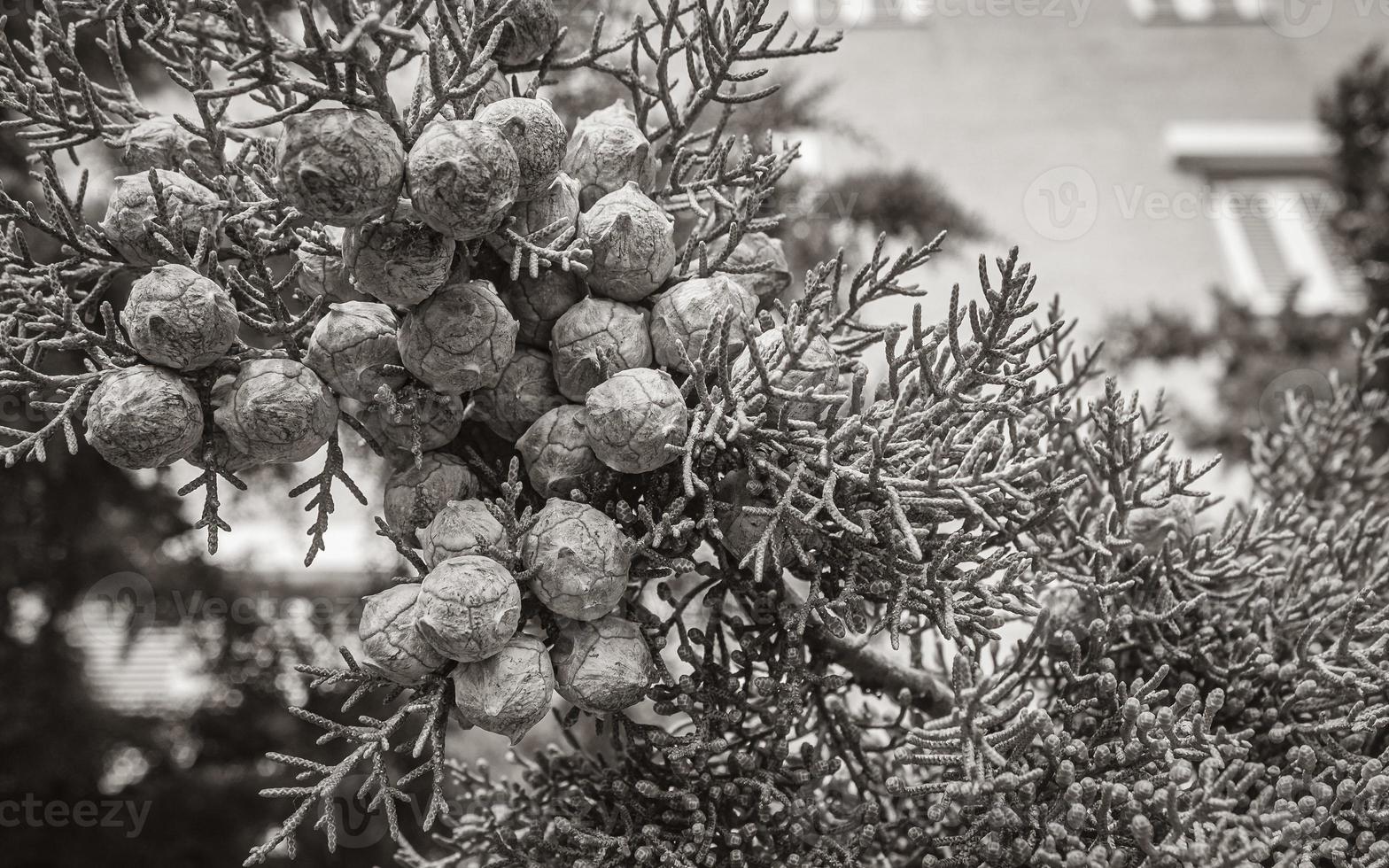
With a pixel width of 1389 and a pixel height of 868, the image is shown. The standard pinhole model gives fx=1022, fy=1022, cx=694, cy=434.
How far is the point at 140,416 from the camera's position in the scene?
2.42 feet

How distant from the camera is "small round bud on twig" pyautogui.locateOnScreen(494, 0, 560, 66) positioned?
875mm

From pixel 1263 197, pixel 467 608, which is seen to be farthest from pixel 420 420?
→ pixel 1263 197

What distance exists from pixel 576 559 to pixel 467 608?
9 centimetres

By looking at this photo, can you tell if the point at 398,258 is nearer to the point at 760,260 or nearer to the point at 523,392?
the point at 523,392

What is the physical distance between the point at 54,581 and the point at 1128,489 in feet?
8.14

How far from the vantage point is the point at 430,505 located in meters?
0.83

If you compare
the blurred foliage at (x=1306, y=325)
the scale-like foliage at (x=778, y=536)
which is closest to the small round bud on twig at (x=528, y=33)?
the scale-like foliage at (x=778, y=536)

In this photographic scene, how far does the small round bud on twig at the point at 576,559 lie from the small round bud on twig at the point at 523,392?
93 millimetres

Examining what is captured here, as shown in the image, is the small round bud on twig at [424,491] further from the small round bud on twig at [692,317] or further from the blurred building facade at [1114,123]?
the blurred building facade at [1114,123]

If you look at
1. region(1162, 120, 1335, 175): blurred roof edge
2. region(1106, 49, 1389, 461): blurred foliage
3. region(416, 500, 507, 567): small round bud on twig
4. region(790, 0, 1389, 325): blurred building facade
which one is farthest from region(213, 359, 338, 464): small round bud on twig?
region(1162, 120, 1335, 175): blurred roof edge

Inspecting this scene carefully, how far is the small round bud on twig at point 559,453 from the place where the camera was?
31.6 inches

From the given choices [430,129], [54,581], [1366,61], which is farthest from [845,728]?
[1366,61]

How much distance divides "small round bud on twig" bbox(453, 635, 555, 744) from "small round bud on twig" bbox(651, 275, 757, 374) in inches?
10.0

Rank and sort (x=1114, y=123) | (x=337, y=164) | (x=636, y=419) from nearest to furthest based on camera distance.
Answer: (x=337, y=164) → (x=636, y=419) → (x=1114, y=123)
